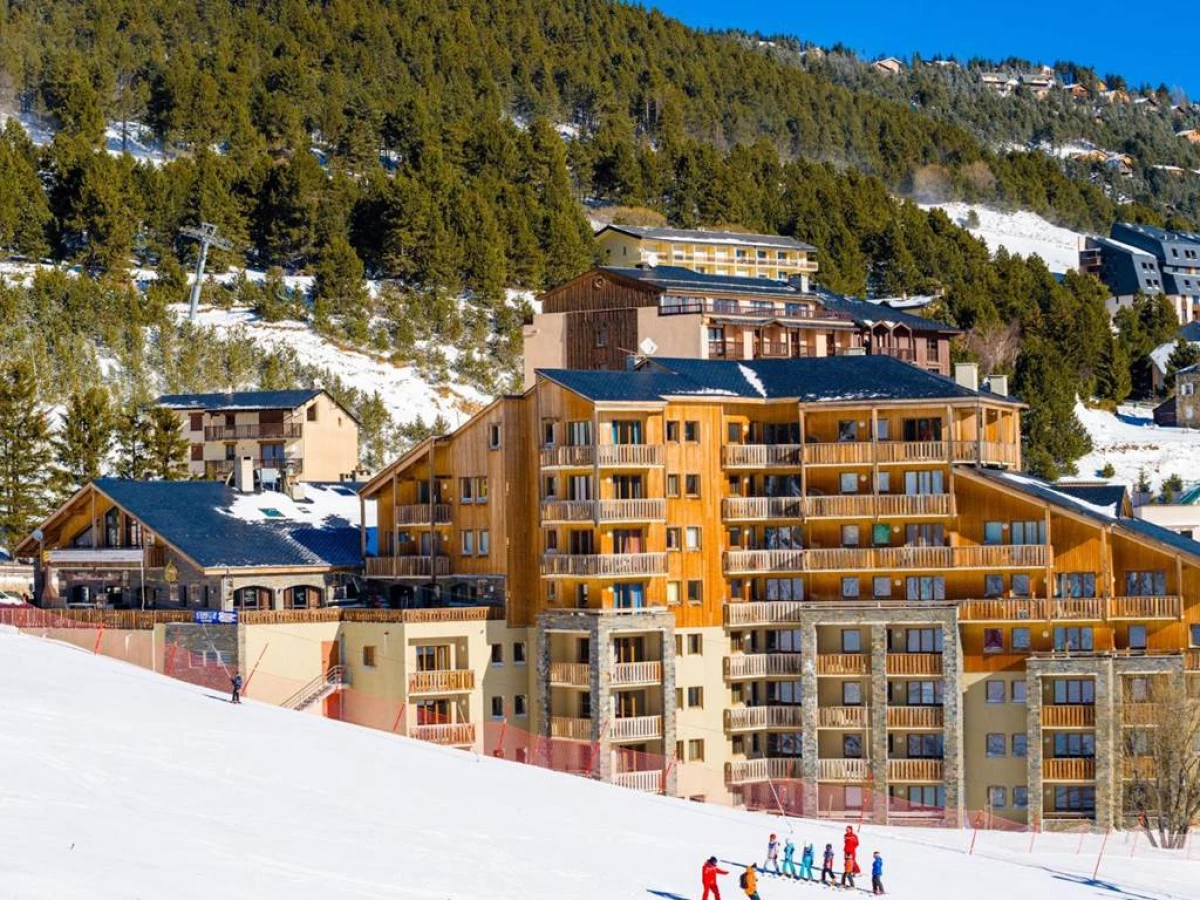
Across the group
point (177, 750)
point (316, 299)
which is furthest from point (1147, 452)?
point (177, 750)

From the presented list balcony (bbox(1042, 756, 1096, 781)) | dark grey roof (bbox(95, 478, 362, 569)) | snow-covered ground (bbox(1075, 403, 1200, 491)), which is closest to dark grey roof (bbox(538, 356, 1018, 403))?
dark grey roof (bbox(95, 478, 362, 569))

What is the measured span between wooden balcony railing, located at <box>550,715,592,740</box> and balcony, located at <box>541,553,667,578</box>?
190 inches

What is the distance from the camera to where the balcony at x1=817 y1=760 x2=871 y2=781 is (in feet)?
242

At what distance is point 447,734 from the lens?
72.7m

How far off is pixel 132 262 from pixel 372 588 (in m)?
70.5

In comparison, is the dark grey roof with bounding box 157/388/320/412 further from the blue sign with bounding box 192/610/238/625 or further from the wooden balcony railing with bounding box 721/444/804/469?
the blue sign with bounding box 192/610/238/625

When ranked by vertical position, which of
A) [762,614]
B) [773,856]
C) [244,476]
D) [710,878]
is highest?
[244,476]

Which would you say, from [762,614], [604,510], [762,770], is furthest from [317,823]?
[762,614]

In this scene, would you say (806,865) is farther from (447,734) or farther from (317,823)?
(447,734)

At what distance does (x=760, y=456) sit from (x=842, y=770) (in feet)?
37.1

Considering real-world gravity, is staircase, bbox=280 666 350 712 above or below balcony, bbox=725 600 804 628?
below

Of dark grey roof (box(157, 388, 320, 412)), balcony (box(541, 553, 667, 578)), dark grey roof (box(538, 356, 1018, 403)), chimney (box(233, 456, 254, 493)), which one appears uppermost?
dark grey roof (box(157, 388, 320, 412))

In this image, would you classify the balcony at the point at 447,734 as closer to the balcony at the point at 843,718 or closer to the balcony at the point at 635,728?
the balcony at the point at 635,728

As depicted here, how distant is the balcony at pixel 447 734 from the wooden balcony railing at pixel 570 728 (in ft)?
9.05
